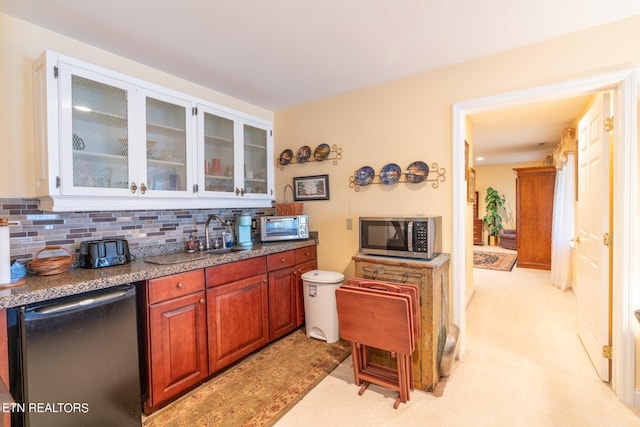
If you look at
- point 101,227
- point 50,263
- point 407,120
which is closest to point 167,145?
point 101,227

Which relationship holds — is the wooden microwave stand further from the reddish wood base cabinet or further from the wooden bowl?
the wooden bowl

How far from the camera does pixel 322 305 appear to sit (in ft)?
9.36

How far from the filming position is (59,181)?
1781 mm

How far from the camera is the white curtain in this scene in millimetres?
4438

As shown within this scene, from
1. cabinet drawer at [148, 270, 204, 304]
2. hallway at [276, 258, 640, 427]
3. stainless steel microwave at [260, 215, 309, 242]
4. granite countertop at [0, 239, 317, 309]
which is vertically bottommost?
hallway at [276, 258, 640, 427]

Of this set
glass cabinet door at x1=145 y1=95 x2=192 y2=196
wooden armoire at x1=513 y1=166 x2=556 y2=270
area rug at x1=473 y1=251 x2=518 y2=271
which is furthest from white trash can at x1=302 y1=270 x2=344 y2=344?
wooden armoire at x1=513 y1=166 x2=556 y2=270

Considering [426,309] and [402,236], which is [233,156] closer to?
[402,236]

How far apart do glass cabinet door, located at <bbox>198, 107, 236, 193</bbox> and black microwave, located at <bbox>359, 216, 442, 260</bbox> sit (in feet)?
4.46

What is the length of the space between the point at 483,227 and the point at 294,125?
7665mm

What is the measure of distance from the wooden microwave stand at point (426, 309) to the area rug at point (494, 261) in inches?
176

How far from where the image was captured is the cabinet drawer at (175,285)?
189cm

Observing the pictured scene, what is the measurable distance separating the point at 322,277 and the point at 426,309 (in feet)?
3.46

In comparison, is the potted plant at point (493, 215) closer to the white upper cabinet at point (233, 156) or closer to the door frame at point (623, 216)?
the door frame at point (623, 216)

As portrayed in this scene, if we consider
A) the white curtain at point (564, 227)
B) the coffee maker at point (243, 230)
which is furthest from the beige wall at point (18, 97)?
the white curtain at point (564, 227)
